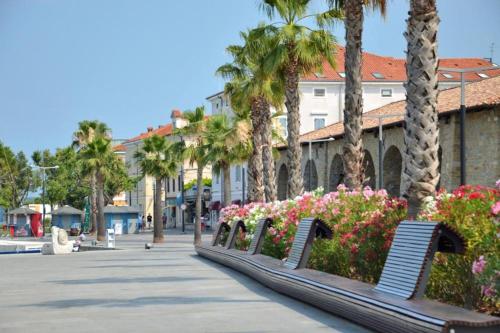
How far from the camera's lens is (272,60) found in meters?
30.2

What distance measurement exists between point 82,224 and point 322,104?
27.0 metres

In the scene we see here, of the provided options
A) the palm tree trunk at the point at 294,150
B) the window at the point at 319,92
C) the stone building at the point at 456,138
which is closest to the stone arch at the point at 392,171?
the stone building at the point at 456,138

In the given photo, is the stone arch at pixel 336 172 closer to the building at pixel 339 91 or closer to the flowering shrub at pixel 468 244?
the building at pixel 339 91

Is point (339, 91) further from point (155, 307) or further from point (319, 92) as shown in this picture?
point (155, 307)

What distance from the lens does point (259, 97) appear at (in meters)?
36.6

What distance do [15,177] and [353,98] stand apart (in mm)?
117222

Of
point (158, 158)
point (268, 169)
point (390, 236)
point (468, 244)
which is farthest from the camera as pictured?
point (158, 158)

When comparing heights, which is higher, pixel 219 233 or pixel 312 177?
pixel 312 177

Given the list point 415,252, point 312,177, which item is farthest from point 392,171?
point 415,252

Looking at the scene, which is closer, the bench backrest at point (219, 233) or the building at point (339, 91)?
the bench backrest at point (219, 233)

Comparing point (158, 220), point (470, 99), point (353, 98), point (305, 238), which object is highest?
point (470, 99)

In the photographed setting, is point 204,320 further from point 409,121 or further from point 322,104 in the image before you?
point 322,104

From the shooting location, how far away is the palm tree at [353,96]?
19.9 meters

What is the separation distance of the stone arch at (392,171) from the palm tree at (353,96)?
113ft
